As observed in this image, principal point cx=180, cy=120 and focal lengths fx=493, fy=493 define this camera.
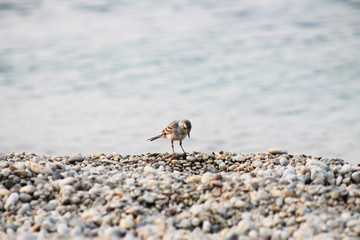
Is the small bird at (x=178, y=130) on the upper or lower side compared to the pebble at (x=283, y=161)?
upper

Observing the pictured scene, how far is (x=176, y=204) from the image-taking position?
471 centimetres

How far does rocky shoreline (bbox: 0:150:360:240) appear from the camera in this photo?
418 centimetres

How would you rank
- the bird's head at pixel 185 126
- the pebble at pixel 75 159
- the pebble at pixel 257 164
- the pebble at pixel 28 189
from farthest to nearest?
the bird's head at pixel 185 126, the pebble at pixel 75 159, the pebble at pixel 257 164, the pebble at pixel 28 189

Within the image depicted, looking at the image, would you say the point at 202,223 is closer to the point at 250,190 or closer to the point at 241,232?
the point at 241,232

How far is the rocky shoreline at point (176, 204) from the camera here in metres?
4.18

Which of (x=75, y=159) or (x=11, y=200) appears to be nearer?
(x=11, y=200)

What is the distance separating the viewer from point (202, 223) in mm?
4336

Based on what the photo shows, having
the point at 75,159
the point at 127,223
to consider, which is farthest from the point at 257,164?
the point at 127,223

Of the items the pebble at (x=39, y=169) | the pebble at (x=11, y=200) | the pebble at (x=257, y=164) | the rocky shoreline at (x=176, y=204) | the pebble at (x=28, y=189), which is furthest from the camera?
the pebble at (x=257, y=164)

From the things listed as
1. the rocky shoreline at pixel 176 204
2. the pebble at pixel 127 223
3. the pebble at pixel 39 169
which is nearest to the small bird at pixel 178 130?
the rocky shoreline at pixel 176 204

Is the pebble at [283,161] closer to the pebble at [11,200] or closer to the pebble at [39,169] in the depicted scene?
the pebble at [39,169]

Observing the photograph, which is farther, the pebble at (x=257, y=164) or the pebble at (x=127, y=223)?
the pebble at (x=257, y=164)

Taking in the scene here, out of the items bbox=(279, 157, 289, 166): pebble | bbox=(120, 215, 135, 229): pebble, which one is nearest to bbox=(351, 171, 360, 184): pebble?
bbox=(279, 157, 289, 166): pebble

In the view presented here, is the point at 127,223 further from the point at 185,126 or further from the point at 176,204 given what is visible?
the point at 185,126
